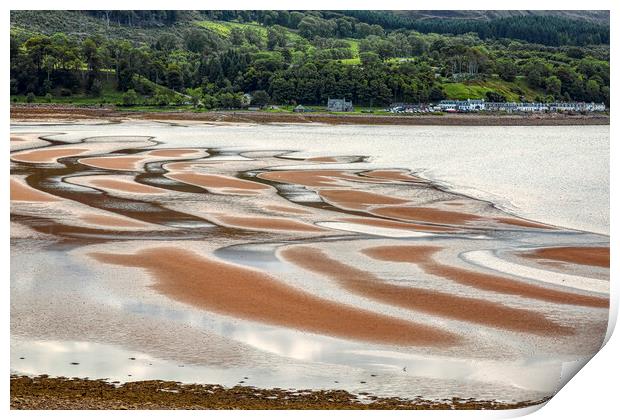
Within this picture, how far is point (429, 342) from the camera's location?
8.80 metres

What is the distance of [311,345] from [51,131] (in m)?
22.1

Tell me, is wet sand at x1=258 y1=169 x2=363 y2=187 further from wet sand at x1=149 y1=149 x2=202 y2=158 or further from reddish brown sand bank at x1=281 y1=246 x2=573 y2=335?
reddish brown sand bank at x1=281 y1=246 x2=573 y2=335

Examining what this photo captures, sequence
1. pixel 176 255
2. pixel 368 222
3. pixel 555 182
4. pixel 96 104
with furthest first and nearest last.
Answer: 1. pixel 96 104
2. pixel 555 182
3. pixel 368 222
4. pixel 176 255

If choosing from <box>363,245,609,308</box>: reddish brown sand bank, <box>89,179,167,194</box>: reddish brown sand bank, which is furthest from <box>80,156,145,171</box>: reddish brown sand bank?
<box>363,245,609,308</box>: reddish brown sand bank

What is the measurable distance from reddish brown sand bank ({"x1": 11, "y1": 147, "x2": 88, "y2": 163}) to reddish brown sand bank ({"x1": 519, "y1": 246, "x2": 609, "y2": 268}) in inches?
502

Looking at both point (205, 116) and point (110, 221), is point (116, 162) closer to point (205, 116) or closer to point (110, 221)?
point (110, 221)

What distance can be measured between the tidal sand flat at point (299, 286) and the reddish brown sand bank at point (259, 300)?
32 millimetres

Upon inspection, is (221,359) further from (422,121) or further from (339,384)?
(422,121)

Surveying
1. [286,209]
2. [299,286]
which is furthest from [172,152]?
[299,286]

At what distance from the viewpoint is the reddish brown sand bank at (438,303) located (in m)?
9.49

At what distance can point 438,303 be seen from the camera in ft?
32.9

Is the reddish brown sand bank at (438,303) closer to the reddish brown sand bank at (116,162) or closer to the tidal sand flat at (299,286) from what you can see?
the tidal sand flat at (299,286)

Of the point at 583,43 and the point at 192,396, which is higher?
the point at 583,43

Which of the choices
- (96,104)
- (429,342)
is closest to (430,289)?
(429,342)
